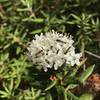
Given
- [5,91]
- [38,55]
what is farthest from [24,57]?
[38,55]

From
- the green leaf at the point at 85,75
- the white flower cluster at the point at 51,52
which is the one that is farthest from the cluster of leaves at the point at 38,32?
the white flower cluster at the point at 51,52

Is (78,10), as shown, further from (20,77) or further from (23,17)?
(20,77)

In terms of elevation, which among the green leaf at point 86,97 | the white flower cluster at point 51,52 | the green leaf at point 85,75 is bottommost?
the green leaf at point 86,97

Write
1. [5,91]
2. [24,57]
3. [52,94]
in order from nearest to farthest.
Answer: [52,94] → [5,91] → [24,57]

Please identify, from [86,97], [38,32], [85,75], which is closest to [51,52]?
[85,75]

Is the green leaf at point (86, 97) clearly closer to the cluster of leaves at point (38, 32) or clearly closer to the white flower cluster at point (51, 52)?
the cluster of leaves at point (38, 32)

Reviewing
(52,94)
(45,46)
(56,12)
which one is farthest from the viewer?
(56,12)

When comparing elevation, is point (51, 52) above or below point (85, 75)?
above

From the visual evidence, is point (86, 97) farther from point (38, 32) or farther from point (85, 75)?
point (38, 32)
